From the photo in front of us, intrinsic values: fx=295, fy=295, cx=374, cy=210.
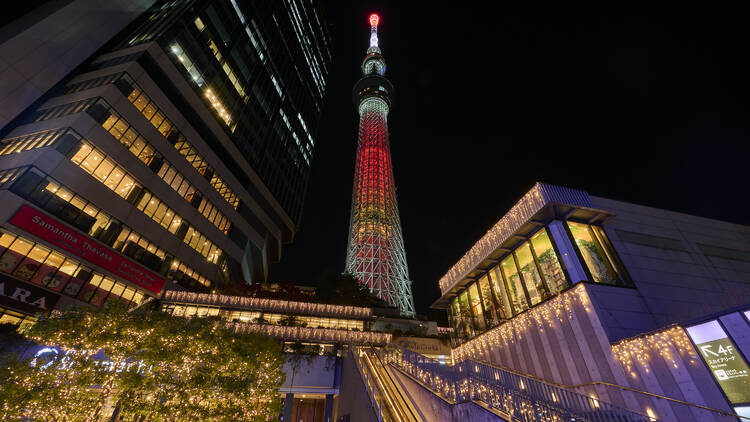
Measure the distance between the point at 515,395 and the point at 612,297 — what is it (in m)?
7.63

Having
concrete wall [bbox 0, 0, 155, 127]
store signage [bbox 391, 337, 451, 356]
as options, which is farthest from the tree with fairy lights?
concrete wall [bbox 0, 0, 155, 127]

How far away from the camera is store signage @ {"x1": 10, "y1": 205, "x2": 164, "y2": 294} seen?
18078 mm

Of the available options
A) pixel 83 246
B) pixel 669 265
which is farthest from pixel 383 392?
pixel 83 246

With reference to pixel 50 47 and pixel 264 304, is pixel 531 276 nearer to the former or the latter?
pixel 264 304

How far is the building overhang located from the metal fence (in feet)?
25.7

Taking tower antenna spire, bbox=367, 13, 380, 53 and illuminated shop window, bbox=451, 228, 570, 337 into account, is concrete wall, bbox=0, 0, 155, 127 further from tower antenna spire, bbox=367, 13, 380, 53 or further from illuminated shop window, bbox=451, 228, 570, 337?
tower antenna spire, bbox=367, 13, 380, 53

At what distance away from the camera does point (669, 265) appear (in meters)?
13.6

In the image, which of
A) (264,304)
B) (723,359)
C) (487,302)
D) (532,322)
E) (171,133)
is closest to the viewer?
(723,359)

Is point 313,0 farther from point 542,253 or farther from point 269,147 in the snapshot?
point 542,253

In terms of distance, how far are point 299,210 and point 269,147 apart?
11.8 m

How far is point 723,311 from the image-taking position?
8.89m

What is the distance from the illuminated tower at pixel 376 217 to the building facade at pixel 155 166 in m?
13.7

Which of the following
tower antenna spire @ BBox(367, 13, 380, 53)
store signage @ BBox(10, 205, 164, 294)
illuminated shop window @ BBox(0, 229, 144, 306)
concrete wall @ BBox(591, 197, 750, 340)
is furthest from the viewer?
tower antenna spire @ BBox(367, 13, 380, 53)

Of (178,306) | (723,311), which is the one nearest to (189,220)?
(178,306)
